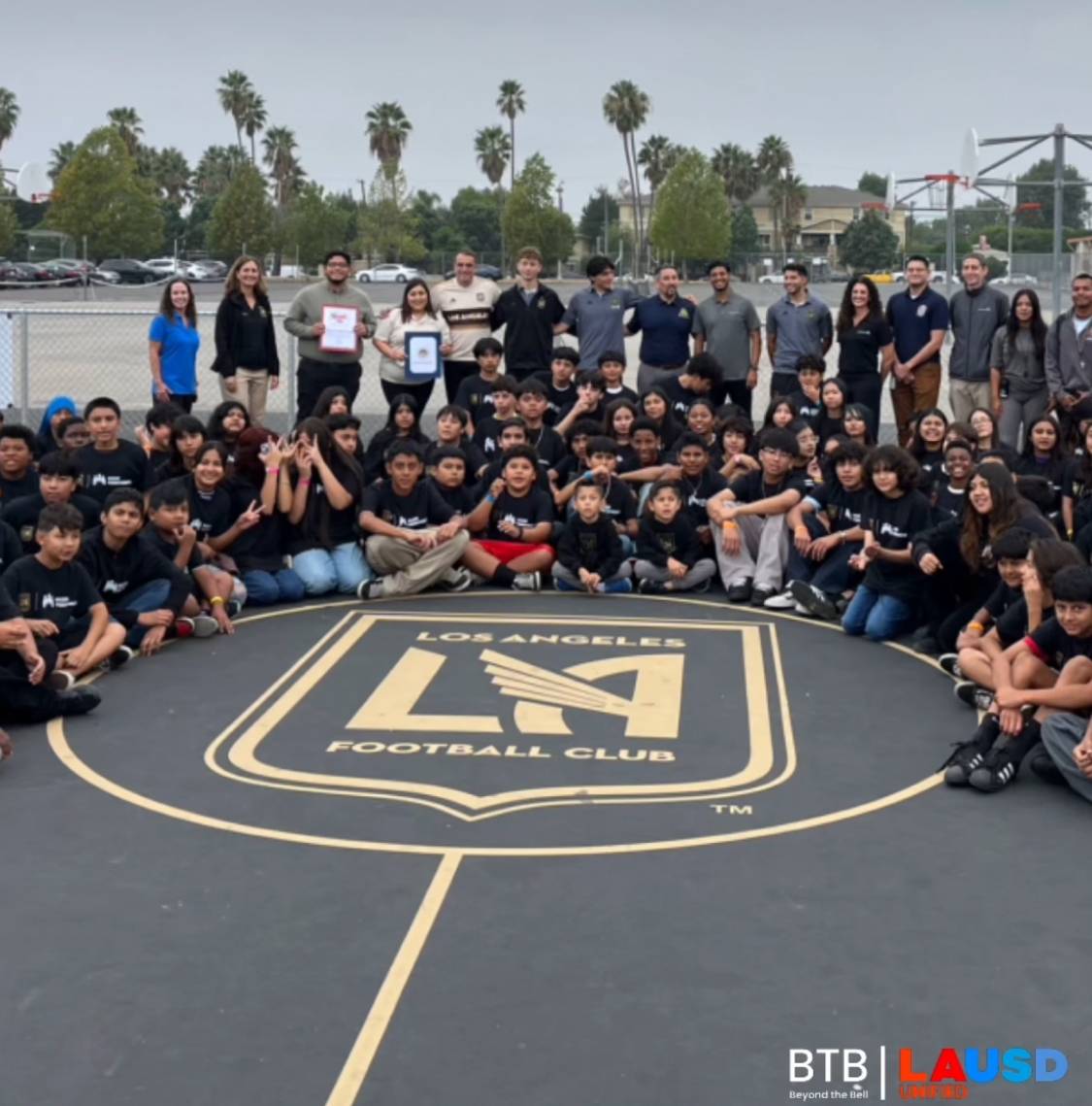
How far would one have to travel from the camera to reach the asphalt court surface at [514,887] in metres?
5.14

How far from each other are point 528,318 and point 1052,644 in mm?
7467

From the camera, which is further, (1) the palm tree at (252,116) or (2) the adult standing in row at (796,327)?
(1) the palm tree at (252,116)

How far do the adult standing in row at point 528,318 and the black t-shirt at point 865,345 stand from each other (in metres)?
2.64

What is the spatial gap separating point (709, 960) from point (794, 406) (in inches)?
295

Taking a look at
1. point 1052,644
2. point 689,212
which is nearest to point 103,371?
point 1052,644

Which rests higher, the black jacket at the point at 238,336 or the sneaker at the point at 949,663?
the black jacket at the point at 238,336

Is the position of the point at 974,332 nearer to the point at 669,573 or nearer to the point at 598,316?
the point at 598,316

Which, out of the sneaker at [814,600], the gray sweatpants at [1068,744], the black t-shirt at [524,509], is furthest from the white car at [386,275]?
the gray sweatpants at [1068,744]

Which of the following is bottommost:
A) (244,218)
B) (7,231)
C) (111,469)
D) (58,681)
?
(58,681)

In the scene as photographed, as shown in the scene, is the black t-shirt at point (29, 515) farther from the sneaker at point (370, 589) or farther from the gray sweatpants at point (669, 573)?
the gray sweatpants at point (669, 573)

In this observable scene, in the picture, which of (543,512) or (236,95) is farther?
(236,95)

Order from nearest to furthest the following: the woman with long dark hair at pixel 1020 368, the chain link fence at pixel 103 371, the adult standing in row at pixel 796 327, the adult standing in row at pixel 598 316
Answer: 1. the woman with long dark hair at pixel 1020 368
2. the adult standing in row at pixel 796 327
3. the adult standing in row at pixel 598 316
4. the chain link fence at pixel 103 371

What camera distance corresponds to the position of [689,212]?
6356 cm

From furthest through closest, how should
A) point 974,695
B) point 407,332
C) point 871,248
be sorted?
point 871,248
point 407,332
point 974,695
